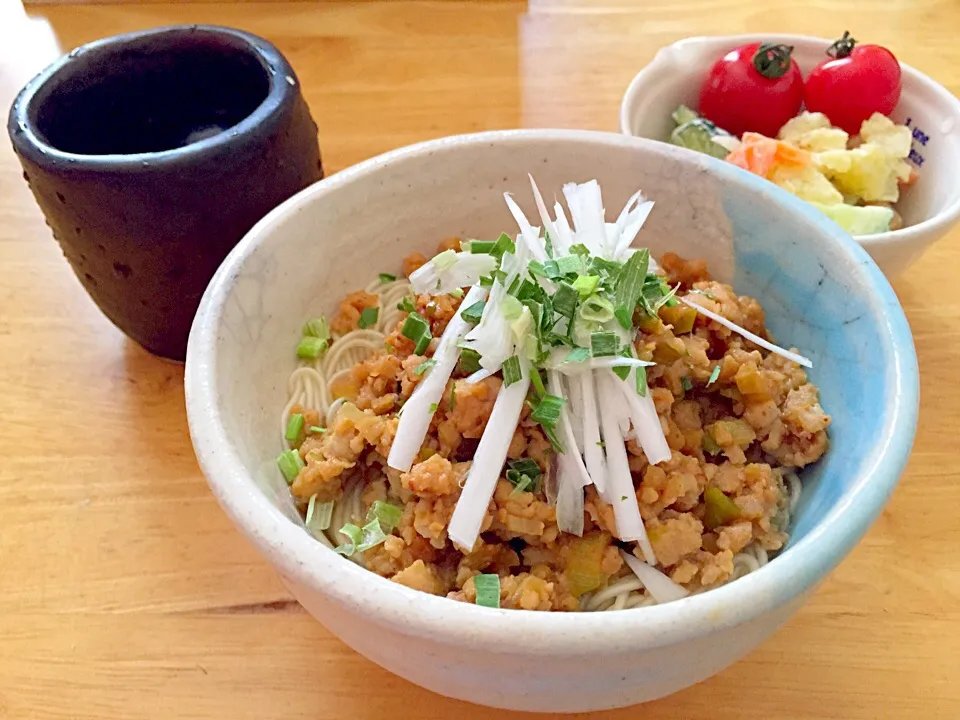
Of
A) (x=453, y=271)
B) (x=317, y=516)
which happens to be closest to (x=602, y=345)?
Answer: (x=453, y=271)


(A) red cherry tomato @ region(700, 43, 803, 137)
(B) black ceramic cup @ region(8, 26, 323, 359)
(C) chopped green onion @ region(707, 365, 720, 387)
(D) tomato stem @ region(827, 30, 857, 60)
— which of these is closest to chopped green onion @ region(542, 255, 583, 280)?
(C) chopped green onion @ region(707, 365, 720, 387)

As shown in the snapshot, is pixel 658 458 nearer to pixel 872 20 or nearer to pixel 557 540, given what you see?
pixel 557 540

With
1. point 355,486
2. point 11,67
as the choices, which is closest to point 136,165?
point 355,486

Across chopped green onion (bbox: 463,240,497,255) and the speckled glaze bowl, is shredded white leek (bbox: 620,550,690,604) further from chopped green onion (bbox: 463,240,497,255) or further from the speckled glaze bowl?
chopped green onion (bbox: 463,240,497,255)

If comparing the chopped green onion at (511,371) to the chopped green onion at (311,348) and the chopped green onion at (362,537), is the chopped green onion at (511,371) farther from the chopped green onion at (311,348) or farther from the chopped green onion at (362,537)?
the chopped green onion at (311,348)

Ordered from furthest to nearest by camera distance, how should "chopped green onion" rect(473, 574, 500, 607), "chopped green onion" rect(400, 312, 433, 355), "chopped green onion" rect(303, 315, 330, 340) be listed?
"chopped green onion" rect(303, 315, 330, 340), "chopped green onion" rect(400, 312, 433, 355), "chopped green onion" rect(473, 574, 500, 607)

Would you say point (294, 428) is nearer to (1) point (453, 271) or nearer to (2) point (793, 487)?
(1) point (453, 271)
